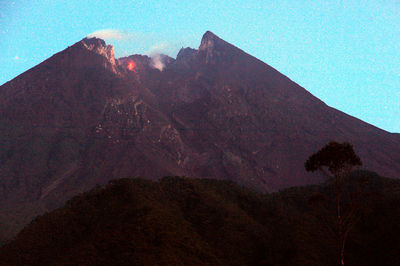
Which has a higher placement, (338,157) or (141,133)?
(338,157)

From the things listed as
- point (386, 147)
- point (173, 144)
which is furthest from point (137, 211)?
point (386, 147)

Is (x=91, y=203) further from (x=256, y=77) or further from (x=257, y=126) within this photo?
(x=256, y=77)

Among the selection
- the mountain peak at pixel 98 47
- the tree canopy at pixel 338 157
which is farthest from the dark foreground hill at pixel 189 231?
the mountain peak at pixel 98 47

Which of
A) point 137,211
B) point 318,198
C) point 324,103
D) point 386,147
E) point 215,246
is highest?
point 324,103

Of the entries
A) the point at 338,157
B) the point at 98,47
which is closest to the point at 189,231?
the point at 338,157

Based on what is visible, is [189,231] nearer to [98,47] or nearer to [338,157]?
[338,157]

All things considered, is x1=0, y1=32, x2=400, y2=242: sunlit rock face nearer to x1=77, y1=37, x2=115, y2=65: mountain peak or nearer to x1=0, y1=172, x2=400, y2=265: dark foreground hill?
x1=77, y1=37, x2=115, y2=65: mountain peak

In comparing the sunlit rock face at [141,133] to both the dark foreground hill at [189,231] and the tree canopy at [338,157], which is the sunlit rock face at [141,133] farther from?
the tree canopy at [338,157]
